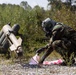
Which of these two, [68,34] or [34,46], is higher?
[68,34]

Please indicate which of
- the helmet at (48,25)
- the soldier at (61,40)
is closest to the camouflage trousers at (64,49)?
the soldier at (61,40)

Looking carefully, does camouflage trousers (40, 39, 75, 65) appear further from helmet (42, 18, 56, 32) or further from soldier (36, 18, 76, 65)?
helmet (42, 18, 56, 32)

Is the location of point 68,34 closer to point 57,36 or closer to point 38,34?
point 57,36

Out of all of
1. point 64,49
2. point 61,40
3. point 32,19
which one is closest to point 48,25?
point 61,40

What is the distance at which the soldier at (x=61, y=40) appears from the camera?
32.8ft

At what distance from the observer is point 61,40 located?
10.1 meters

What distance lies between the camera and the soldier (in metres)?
10.0

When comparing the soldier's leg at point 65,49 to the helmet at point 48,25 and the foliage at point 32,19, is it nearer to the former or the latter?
the helmet at point 48,25

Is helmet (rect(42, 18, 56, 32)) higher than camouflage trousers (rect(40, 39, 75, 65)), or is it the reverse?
helmet (rect(42, 18, 56, 32))

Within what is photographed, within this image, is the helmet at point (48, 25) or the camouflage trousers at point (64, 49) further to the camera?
the helmet at point (48, 25)

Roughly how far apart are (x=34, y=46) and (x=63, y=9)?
257 cm

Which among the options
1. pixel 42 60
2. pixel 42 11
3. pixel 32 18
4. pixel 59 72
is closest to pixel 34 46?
pixel 32 18

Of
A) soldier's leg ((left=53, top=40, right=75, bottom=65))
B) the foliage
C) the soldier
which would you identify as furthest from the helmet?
the foliage

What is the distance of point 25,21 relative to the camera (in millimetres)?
17391
